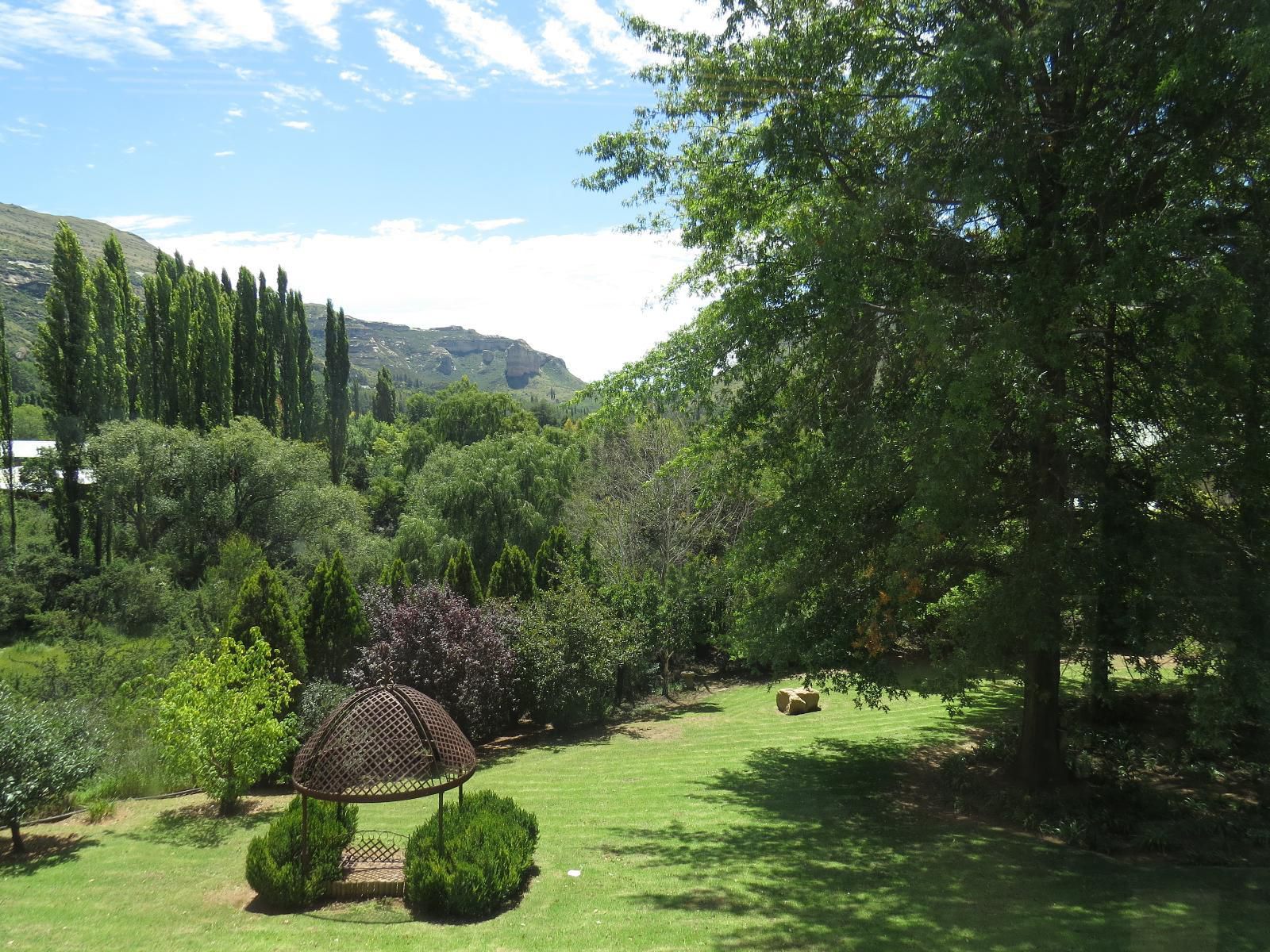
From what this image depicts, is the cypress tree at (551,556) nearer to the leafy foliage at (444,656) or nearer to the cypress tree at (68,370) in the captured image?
the leafy foliage at (444,656)

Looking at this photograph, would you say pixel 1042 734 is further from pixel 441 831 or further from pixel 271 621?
pixel 271 621

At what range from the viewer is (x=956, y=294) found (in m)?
8.95

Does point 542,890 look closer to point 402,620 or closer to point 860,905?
point 860,905

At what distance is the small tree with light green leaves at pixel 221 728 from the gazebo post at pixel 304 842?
3595mm

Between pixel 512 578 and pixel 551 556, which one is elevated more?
pixel 551 556

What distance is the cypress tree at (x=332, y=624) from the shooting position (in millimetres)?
17391

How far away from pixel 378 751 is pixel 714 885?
12.1 ft

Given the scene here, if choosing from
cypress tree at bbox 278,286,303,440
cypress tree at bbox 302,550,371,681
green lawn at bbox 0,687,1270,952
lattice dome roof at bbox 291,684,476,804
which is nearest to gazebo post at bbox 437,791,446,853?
lattice dome roof at bbox 291,684,476,804

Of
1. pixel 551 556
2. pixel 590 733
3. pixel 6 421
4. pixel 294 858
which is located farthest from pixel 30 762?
pixel 6 421

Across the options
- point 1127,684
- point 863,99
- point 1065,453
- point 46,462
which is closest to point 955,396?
point 1065,453

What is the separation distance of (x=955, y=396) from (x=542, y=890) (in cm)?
636

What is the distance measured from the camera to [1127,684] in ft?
45.0

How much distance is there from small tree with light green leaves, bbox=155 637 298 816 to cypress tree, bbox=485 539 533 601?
9.72 m

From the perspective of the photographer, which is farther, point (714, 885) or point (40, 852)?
point (40, 852)
